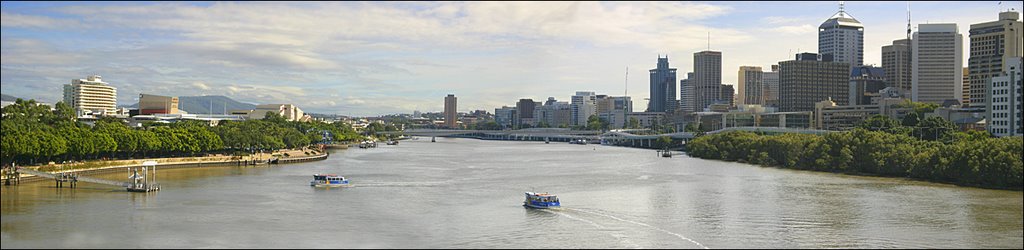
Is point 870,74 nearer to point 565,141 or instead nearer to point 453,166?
point 565,141

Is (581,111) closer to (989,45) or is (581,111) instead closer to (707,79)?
(707,79)

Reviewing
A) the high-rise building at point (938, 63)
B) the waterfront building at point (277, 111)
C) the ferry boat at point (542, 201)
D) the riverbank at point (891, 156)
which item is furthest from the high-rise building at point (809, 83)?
the ferry boat at point (542, 201)

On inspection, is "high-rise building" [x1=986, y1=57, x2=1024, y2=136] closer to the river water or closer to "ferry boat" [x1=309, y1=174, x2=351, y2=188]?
the river water

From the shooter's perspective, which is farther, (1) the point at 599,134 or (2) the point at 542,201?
(1) the point at 599,134

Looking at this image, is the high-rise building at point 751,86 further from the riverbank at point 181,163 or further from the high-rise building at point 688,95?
the riverbank at point 181,163

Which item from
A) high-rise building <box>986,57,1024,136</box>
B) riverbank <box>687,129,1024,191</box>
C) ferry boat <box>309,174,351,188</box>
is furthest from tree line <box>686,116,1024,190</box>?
ferry boat <box>309,174,351,188</box>

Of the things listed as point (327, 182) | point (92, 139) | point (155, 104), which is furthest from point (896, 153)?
point (155, 104)

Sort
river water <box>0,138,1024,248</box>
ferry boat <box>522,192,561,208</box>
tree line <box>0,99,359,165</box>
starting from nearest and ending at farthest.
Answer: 1. river water <box>0,138,1024,248</box>
2. ferry boat <box>522,192,561,208</box>
3. tree line <box>0,99,359,165</box>
